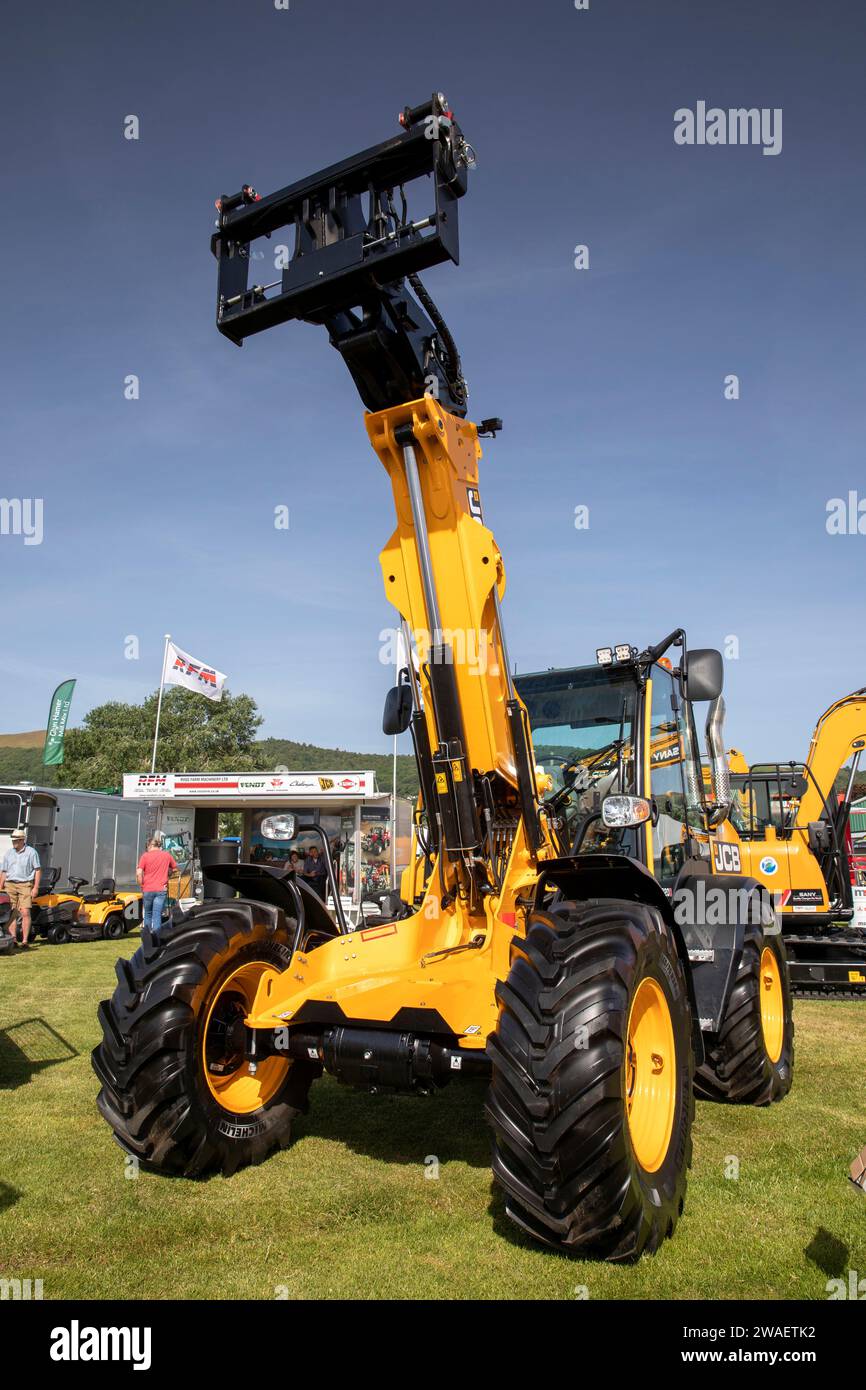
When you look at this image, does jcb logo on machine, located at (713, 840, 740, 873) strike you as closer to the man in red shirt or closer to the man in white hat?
the man in red shirt

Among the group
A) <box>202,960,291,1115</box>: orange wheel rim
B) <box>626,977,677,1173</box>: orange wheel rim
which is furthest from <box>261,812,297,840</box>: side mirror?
<box>626,977,677,1173</box>: orange wheel rim

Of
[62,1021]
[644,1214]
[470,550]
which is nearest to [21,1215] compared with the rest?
[644,1214]

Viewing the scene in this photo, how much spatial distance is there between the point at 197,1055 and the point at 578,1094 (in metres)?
2.07

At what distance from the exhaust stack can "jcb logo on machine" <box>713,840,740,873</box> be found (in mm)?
269

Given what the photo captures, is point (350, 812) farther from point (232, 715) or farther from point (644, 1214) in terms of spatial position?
point (232, 715)

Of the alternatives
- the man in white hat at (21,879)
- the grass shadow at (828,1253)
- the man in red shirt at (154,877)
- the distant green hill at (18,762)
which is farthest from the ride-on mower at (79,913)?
the distant green hill at (18,762)

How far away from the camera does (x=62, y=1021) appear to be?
909 cm

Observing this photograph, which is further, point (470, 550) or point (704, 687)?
point (704, 687)

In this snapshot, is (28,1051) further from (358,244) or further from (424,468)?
(358,244)

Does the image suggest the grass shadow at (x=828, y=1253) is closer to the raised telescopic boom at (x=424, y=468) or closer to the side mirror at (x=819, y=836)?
the raised telescopic boom at (x=424, y=468)

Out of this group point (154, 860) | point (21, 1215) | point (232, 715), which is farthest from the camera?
point (232, 715)

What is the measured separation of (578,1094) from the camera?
137 inches

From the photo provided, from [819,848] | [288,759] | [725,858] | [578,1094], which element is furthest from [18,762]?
[578,1094]
